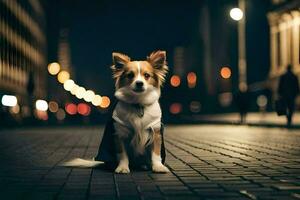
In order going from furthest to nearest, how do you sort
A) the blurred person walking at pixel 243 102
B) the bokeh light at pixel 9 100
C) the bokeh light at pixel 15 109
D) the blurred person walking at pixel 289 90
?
the bokeh light at pixel 15 109
the bokeh light at pixel 9 100
the blurred person walking at pixel 243 102
the blurred person walking at pixel 289 90

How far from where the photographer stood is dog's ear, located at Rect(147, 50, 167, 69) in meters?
7.95

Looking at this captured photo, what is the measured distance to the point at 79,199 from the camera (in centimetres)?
609

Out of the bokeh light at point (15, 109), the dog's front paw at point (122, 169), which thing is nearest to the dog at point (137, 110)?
the dog's front paw at point (122, 169)

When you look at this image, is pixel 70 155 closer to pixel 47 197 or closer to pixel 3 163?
pixel 3 163

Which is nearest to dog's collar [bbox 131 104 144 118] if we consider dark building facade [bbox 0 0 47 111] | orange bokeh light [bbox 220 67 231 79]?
dark building facade [bbox 0 0 47 111]

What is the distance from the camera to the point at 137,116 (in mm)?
7984

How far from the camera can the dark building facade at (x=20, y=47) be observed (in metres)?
70.3

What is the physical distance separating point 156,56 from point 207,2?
478ft

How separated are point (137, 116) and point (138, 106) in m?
0.13

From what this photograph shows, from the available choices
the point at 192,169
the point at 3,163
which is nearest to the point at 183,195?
the point at 192,169

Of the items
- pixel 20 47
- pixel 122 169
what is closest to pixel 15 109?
pixel 20 47

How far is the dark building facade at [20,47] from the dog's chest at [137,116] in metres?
39.6

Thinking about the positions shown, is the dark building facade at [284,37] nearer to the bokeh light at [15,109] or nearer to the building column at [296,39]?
the building column at [296,39]

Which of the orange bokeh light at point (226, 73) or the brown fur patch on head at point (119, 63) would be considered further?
the orange bokeh light at point (226, 73)
